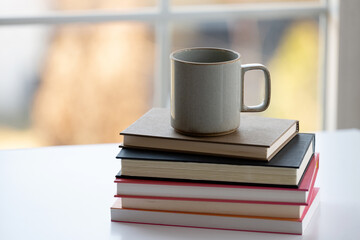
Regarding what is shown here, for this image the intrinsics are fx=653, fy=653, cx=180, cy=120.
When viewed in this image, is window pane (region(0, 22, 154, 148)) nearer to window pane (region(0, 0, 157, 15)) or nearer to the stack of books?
window pane (region(0, 0, 157, 15))

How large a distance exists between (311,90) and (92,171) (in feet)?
5.24

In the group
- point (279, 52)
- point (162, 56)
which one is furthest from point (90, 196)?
point (279, 52)

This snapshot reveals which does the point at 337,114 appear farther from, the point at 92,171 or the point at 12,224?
the point at 12,224

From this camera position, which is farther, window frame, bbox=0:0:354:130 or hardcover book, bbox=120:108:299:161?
window frame, bbox=0:0:354:130

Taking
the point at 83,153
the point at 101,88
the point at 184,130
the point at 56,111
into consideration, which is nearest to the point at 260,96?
the point at 101,88

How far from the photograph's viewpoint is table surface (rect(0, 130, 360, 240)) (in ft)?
3.15

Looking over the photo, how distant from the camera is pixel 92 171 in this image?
1.21 meters

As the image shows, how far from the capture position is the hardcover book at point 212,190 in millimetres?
909

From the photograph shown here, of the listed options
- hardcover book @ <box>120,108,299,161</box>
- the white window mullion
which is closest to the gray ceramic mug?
hardcover book @ <box>120,108,299,161</box>

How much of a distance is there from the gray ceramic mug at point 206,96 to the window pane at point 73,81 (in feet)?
5.05

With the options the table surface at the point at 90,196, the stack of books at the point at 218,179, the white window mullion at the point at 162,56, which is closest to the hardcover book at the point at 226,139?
the stack of books at the point at 218,179

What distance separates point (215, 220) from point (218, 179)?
0.07 meters

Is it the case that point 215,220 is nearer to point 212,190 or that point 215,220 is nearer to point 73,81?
point 212,190

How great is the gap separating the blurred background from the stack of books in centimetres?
151
